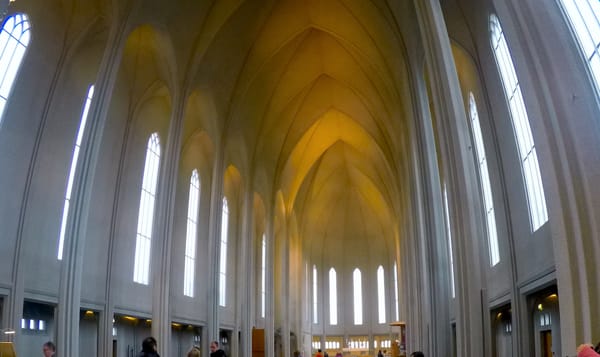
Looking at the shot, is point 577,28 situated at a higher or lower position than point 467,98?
lower

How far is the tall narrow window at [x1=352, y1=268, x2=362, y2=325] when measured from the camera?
1871 inches

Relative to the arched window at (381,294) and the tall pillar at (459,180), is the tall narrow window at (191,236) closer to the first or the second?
the tall pillar at (459,180)

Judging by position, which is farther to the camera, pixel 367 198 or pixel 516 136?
pixel 367 198

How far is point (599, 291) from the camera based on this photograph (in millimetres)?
6434

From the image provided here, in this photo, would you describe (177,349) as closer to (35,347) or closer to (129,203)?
(129,203)

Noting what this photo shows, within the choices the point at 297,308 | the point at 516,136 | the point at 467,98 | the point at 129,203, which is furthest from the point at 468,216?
the point at 297,308

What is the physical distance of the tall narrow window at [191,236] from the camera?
25922 millimetres

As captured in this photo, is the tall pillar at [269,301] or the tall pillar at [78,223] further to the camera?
the tall pillar at [269,301]

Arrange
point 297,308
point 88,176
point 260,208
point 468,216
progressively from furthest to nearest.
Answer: point 297,308 → point 260,208 → point 88,176 → point 468,216

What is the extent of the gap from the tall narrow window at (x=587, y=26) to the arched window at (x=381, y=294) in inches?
1622

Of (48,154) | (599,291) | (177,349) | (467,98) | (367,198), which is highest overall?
(367,198)

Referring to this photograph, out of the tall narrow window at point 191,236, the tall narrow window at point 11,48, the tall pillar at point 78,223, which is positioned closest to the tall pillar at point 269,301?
the tall narrow window at point 191,236

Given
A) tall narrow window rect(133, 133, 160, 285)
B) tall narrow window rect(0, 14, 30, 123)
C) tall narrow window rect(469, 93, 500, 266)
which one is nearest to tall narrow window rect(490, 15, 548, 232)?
tall narrow window rect(469, 93, 500, 266)

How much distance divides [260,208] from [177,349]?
14.2m
